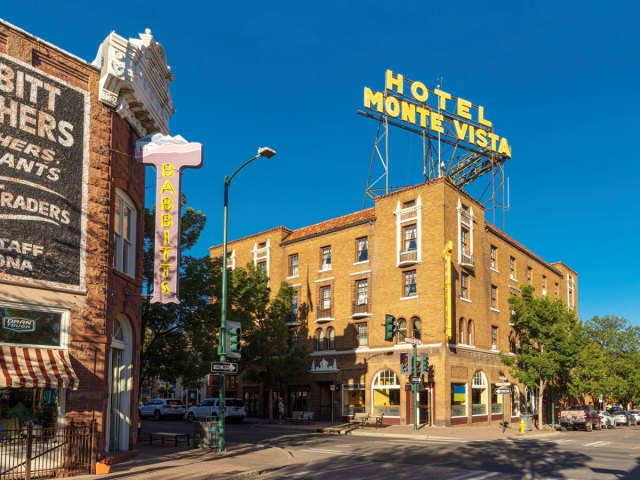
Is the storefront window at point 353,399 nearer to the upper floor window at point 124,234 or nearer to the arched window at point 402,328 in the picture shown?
the arched window at point 402,328

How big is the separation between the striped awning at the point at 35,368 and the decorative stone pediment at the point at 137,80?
7112 millimetres

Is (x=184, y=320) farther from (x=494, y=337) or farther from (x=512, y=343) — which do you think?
(x=512, y=343)

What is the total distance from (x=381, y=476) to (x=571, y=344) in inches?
1071

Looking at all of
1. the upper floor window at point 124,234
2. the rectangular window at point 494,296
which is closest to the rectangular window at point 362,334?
the rectangular window at point 494,296

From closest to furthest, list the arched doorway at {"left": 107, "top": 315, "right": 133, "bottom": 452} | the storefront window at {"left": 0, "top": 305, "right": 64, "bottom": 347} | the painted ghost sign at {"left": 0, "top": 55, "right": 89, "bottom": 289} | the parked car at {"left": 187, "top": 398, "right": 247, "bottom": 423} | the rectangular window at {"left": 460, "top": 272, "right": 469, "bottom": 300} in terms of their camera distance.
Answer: the storefront window at {"left": 0, "top": 305, "right": 64, "bottom": 347}, the painted ghost sign at {"left": 0, "top": 55, "right": 89, "bottom": 289}, the arched doorway at {"left": 107, "top": 315, "right": 133, "bottom": 452}, the rectangular window at {"left": 460, "top": 272, "right": 469, "bottom": 300}, the parked car at {"left": 187, "top": 398, "right": 247, "bottom": 423}

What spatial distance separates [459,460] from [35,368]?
12634mm

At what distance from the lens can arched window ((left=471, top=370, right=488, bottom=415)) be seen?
41.5m

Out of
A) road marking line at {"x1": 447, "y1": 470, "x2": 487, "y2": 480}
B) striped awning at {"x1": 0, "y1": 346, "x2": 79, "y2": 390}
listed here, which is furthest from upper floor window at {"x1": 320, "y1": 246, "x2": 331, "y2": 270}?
striped awning at {"x1": 0, "y1": 346, "x2": 79, "y2": 390}

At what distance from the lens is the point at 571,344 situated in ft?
128

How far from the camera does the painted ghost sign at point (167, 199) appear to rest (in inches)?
706

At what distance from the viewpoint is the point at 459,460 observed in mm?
19422

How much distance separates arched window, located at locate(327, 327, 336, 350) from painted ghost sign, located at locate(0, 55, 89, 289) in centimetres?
3076

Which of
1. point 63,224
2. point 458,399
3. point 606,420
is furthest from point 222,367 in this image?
point 606,420

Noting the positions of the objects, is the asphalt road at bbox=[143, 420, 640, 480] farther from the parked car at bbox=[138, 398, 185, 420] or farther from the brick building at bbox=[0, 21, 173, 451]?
the parked car at bbox=[138, 398, 185, 420]
